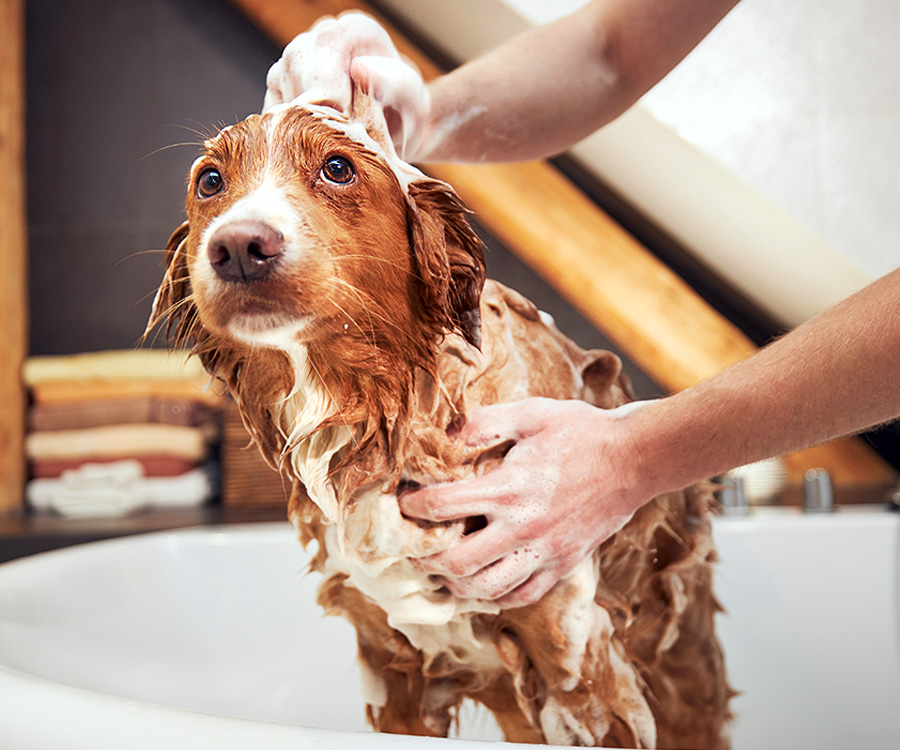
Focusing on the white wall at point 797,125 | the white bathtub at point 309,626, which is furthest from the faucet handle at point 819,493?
the white wall at point 797,125

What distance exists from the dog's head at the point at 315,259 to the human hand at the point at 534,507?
4.0 inches

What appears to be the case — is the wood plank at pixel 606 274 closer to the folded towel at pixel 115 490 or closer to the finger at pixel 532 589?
the folded towel at pixel 115 490

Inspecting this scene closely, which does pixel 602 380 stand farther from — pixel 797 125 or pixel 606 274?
pixel 606 274

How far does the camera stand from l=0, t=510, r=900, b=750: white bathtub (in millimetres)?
1100

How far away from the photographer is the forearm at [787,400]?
495 millimetres

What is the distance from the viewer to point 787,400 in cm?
52

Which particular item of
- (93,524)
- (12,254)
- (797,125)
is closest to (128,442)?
(93,524)

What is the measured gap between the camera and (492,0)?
1.45 metres

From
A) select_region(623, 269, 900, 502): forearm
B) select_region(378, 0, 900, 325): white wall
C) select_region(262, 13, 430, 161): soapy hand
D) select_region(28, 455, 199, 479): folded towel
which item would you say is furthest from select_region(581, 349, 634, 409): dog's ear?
select_region(28, 455, 199, 479): folded towel

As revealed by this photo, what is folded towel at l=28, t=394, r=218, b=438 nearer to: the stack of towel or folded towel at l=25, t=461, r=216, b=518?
the stack of towel

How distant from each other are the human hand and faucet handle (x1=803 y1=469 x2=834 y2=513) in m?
0.98

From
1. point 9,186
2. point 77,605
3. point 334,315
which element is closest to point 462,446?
point 334,315

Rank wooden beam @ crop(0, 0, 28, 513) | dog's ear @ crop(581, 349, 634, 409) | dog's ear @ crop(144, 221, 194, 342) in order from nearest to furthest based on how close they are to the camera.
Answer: dog's ear @ crop(144, 221, 194, 342)
dog's ear @ crop(581, 349, 634, 409)
wooden beam @ crop(0, 0, 28, 513)

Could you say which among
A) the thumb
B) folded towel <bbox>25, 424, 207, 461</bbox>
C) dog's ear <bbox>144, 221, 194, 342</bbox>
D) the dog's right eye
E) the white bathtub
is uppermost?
the thumb
